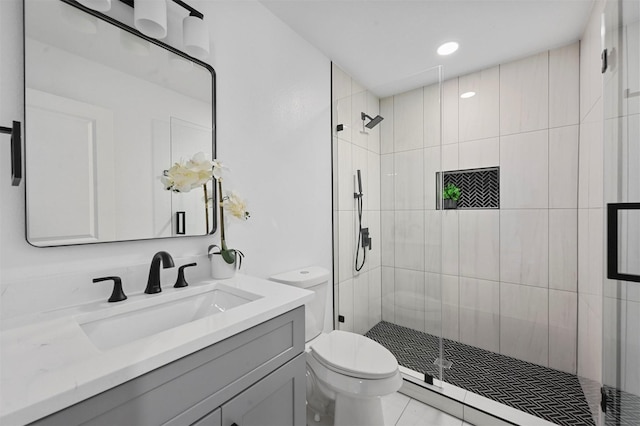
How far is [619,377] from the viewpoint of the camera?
103cm

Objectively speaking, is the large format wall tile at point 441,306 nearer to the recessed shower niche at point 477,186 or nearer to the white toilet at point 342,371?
the white toilet at point 342,371

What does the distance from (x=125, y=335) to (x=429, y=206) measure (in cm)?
179

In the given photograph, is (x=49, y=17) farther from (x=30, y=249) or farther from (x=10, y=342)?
(x=10, y=342)

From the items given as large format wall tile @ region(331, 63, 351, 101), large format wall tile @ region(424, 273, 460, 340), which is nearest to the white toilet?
large format wall tile @ region(424, 273, 460, 340)

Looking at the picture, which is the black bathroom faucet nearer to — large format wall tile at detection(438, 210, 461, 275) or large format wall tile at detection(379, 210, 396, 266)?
large format wall tile at detection(379, 210, 396, 266)

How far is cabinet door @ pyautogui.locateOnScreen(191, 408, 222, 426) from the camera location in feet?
2.47

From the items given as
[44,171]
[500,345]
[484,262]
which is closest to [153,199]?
[44,171]

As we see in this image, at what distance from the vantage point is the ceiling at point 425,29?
1678mm

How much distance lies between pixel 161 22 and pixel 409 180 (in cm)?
165

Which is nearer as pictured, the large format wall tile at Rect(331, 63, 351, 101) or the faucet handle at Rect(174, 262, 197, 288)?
the faucet handle at Rect(174, 262, 197, 288)

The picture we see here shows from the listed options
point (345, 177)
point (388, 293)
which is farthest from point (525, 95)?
point (388, 293)

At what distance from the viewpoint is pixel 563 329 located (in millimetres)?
2104

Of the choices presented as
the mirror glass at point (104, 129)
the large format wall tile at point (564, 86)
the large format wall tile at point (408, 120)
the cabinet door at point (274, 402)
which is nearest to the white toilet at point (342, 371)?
the cabinet door at point (274, 402)

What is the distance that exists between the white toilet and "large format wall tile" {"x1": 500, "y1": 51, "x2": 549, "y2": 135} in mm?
1965
